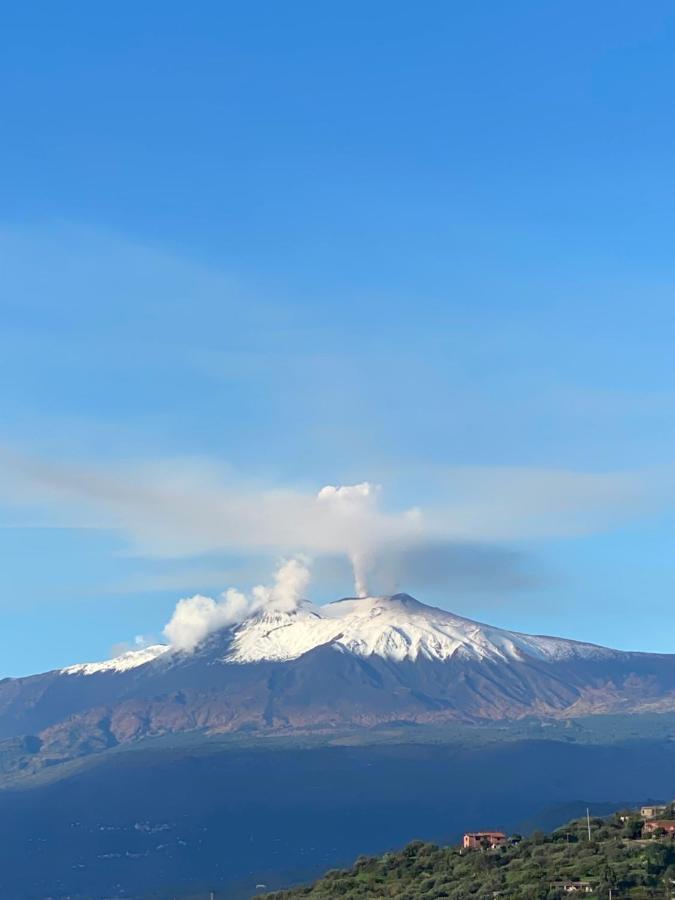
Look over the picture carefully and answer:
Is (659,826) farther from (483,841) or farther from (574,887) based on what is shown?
(574,887)

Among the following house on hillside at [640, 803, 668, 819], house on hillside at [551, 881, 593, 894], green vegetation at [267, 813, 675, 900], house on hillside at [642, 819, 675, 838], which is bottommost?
house on hillside at [551, 881, 593, 894]

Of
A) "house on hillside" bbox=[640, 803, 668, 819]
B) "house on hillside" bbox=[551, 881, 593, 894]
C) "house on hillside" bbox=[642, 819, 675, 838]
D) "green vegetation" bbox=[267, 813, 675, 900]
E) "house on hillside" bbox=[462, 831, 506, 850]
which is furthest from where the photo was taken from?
"house on hillside" bbox=[640, 803, 668, 819]

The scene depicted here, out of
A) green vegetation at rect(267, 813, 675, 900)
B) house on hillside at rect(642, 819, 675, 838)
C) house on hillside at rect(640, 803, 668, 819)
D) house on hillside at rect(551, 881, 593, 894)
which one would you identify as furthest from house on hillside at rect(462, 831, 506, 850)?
house on hillside at rect(551, 881, 593, 894)

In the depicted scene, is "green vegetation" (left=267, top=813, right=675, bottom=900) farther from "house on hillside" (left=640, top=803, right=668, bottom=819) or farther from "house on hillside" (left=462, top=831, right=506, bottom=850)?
"house on hillside" (left=462, top=831, right=506, bottom=850)

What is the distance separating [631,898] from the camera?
95.0 metres

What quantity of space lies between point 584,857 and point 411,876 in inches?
476

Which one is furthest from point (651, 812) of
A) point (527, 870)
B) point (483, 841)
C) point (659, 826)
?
point (527, 870)

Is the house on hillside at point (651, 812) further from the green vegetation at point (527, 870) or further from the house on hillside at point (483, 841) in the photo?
the house on hillside at point (483, 841)

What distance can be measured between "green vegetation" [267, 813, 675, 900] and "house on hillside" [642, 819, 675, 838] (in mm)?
649

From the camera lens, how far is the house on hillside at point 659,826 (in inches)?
4599

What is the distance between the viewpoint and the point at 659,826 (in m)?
119

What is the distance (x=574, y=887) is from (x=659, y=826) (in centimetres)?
2324

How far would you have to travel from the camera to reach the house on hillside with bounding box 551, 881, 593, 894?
96.1 meters

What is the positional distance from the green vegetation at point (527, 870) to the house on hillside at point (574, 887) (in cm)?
19
